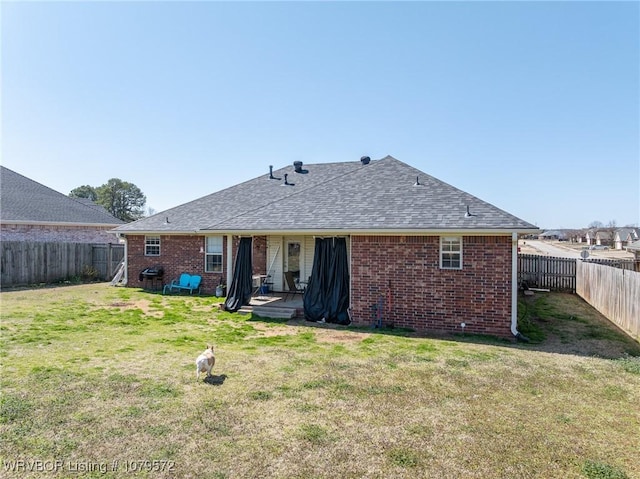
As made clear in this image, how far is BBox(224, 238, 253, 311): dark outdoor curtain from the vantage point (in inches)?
475

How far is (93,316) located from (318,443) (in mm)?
9330

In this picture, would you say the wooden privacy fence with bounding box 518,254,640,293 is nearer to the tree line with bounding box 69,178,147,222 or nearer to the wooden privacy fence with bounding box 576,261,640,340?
the wooden privacy fence with bounding box 576,261,640,340

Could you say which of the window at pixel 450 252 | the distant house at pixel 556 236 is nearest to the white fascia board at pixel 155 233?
the window at pixel 450 252

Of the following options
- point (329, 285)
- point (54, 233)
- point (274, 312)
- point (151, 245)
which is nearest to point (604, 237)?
point (329, 285)

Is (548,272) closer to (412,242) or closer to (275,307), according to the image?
(412,242)

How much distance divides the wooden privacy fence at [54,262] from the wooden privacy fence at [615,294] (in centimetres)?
2127

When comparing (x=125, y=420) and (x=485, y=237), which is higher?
(x=485, y=237)

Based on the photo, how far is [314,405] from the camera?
5129 mm

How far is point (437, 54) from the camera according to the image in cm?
1198

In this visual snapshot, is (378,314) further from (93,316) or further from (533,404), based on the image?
(93,316)

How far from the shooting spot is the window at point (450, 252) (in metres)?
9.68

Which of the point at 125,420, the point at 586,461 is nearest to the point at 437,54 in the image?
the point at 586,461

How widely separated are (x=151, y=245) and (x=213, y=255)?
3355mm

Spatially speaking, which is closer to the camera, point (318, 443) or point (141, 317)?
point (318, 443)
